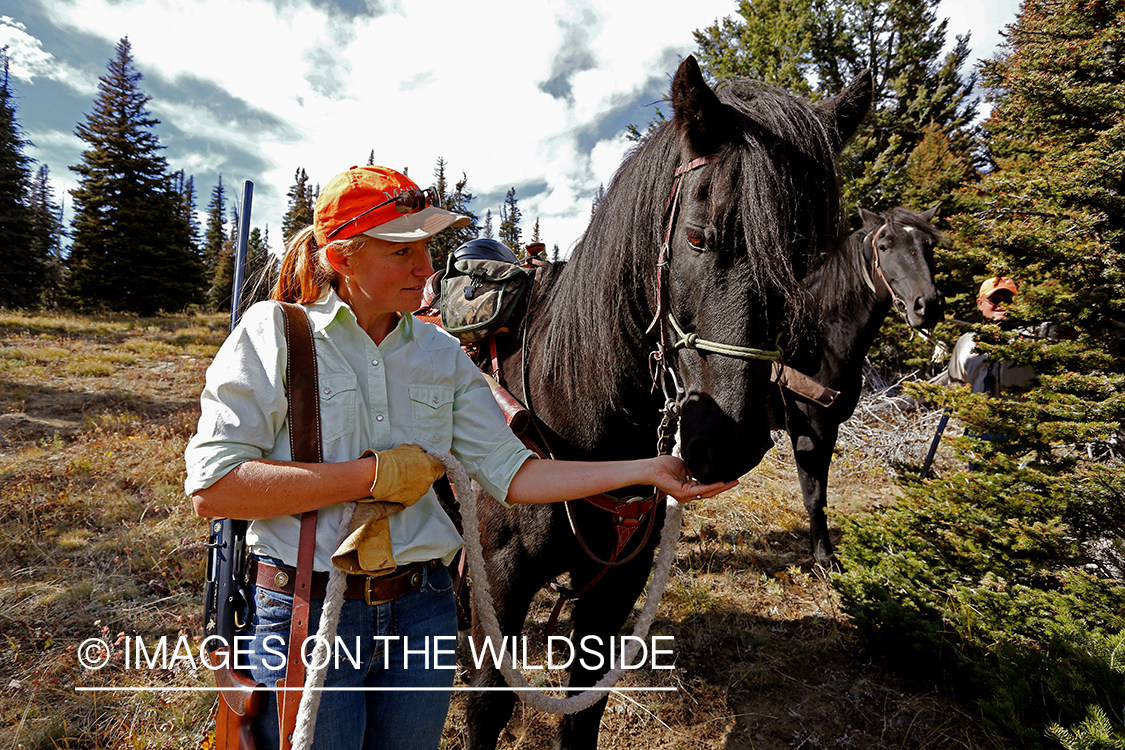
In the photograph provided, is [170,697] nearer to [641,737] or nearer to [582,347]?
[641,737]

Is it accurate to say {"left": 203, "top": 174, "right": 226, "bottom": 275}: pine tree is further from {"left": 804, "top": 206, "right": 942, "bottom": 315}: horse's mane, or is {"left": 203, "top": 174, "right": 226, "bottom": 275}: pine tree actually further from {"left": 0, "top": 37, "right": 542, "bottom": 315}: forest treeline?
{"left": 804, "top": 206, "right": 942, "bottom": 315}: horse's mane

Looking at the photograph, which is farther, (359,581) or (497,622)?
(497,622)

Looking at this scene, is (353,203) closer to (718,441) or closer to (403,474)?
(403,474)

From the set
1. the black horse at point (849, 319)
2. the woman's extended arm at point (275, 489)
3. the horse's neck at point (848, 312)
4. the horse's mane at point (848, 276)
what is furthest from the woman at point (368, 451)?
the horse's mane at point (848, 276)

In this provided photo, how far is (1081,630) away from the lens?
96.4 inches

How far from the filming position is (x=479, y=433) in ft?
5.43

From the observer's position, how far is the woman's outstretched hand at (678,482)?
148 centimetres

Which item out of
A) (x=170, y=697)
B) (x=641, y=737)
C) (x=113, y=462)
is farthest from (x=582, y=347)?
(x=113, y=462)

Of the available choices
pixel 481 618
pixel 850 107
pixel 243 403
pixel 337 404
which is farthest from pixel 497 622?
pixel 850 107

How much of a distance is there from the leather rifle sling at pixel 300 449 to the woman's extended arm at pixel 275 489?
7cm

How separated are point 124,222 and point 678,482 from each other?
2897 centimetres

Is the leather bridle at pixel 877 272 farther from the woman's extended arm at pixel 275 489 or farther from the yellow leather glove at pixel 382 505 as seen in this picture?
the woman's extended arm at pixel 275 489

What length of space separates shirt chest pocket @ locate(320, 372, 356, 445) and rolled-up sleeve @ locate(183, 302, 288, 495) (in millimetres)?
101

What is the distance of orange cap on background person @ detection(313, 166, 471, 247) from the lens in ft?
4.49
